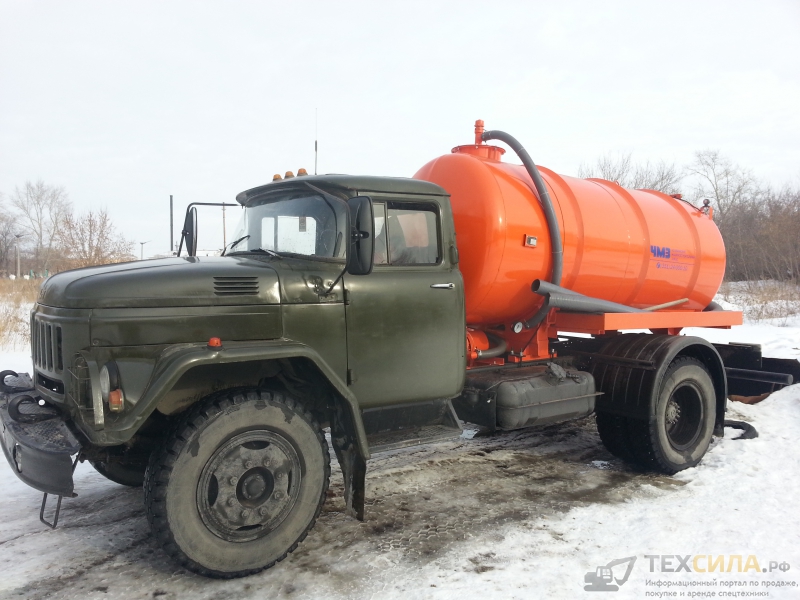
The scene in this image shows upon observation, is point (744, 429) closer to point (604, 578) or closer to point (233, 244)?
point (604, 578)

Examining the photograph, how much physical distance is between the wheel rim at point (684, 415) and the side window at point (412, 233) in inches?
119

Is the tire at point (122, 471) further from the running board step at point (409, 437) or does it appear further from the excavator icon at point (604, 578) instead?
the excavator icon at point (604, 578)

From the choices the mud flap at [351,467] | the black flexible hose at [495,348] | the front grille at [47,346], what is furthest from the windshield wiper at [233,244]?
the black flexible hose at [495,348]

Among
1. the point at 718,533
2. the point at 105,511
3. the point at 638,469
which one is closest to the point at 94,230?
the point at 105,511

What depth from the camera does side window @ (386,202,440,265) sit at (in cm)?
411

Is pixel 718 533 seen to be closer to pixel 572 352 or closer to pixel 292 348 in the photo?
pixel 572 352

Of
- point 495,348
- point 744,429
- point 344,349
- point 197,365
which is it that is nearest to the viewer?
point 197,365

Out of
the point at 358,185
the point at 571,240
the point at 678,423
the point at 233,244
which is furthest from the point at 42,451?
the point at 678,423

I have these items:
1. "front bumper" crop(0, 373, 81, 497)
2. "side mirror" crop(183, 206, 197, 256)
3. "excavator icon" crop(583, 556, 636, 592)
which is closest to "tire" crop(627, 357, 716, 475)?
"excavator icon" crop(583, 556, 636, 592)

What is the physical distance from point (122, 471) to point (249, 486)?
1660 mm

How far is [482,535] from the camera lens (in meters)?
3.96

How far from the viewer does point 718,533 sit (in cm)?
397

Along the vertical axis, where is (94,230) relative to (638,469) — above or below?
above

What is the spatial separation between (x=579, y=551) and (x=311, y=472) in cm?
178
